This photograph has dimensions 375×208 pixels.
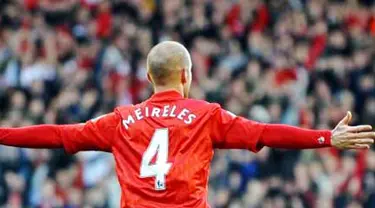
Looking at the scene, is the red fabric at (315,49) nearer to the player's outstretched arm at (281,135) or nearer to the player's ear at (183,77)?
the player's ear at (183,77)

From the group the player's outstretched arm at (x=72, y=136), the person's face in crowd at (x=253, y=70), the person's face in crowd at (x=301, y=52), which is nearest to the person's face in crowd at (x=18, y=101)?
the person's face in crowd at (x=253, y=70)

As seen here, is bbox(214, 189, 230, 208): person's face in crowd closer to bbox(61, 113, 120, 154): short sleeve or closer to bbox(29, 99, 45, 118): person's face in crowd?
bbox(29, 99, 45, 118): person's face in crowd

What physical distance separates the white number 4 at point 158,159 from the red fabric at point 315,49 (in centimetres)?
1376

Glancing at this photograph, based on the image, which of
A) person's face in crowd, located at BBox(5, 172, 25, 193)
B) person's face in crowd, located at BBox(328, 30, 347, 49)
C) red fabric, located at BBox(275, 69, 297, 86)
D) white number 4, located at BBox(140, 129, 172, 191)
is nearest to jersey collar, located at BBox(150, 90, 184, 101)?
white number 4, located at BBox(140, 129, 172, 191)

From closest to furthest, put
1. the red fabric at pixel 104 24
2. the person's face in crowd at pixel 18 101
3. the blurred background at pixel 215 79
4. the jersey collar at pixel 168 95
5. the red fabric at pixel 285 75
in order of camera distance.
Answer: the jersey collar at pixel 168 95
the blurred background at pixel 215 79
the person's face in crowd at pixel 18 101
the red fabric at pixel 285 75
the red fabric at pixel 104 24

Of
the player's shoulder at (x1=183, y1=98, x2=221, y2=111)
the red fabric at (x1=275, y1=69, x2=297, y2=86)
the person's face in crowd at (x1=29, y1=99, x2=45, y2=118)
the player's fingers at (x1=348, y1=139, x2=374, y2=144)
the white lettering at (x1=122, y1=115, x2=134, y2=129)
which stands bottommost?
the person's face in crowd at (x1=29, y1=99, x2=45, y2=118)

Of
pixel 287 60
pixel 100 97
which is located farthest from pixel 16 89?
pixel 287 60

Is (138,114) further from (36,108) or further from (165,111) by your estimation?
(36,108)

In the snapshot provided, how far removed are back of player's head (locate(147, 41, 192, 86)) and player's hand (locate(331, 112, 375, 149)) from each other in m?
0.96

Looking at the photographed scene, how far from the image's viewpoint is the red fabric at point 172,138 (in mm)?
8297

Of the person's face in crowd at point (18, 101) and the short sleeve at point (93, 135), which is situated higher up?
the short sleeve at point (93, 135)

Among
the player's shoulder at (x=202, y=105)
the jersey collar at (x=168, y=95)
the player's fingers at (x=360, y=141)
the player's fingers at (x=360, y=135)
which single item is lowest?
the player's fingers at (x=360, y=141)

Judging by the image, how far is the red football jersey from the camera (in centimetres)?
831

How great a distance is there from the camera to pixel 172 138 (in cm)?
840
